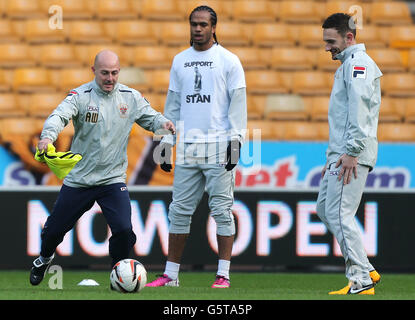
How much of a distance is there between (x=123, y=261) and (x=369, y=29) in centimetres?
840

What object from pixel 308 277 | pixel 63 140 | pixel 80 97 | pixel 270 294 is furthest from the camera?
pixel 63 140

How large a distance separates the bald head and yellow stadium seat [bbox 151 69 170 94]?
5746 millimetres

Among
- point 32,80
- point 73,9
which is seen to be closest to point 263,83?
point 73,9

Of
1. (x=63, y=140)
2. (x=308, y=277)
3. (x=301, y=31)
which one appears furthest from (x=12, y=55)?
(x=308, y=277)

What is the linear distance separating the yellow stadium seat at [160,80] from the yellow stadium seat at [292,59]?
1608mm

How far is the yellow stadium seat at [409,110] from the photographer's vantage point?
1238cm

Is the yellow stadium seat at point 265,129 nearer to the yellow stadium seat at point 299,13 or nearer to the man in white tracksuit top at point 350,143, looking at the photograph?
the yellow stadium seat at point 299,13

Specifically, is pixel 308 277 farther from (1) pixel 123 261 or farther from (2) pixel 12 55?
(2) pixel 12 55

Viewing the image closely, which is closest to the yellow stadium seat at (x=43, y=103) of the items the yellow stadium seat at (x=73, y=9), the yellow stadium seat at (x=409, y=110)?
the yellow stadium seat at (x=73, y=9)

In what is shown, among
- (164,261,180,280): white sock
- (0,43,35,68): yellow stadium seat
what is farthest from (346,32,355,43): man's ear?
(0,43,35,68): yellow stadium seat

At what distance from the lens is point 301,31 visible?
13227mm

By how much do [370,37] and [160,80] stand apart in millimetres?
3292

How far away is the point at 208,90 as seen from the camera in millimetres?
6734

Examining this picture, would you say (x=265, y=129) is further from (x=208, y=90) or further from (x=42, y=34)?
(x=208, y=90)
